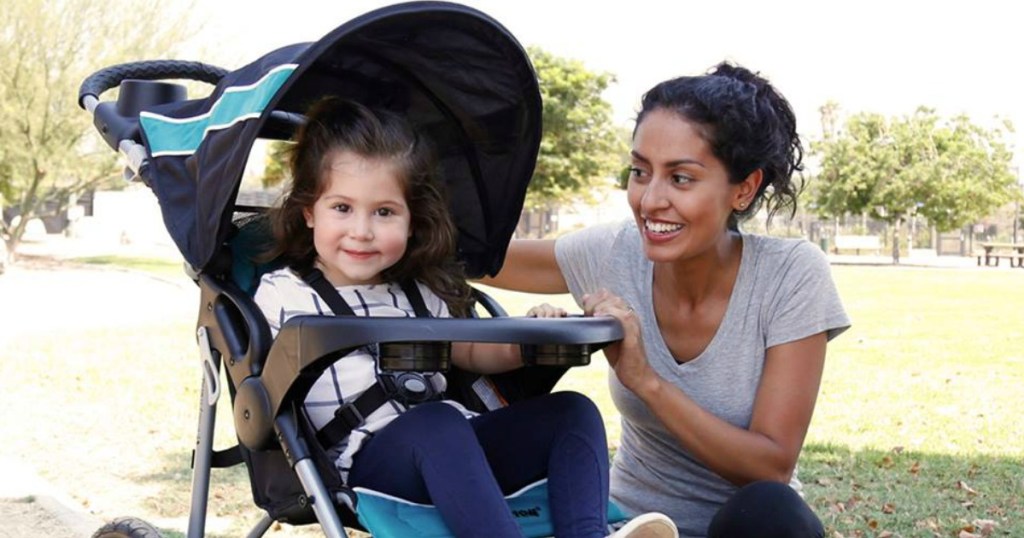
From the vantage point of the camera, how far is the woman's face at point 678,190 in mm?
2680

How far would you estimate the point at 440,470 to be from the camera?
2186 millimetres

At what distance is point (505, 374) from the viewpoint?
277 cm

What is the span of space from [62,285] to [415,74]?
19596 mm

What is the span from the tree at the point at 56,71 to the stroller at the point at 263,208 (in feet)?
75.8

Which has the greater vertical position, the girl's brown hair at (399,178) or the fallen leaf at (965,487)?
the girl's brown hair at (399,178)

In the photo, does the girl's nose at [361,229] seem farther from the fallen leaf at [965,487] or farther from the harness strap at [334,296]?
the fallen leaf at [965,487]

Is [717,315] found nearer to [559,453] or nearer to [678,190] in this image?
[678,190]

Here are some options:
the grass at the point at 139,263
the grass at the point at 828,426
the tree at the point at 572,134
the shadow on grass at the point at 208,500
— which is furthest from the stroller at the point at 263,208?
the tree at the point at 572,134

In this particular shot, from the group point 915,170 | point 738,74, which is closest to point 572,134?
point 915,170

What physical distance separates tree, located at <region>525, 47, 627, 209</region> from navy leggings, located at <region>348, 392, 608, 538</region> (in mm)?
43920

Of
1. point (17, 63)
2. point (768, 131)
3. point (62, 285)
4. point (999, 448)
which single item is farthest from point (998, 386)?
point (17, 63)

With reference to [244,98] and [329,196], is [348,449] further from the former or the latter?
[244,98]

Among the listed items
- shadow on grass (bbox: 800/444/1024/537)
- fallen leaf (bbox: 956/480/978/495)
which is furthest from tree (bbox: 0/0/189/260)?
fallen leaf (bbox: 956/480/978/495)

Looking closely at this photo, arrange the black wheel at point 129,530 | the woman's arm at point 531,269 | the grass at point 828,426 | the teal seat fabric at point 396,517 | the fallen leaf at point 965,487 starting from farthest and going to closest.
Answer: the fallen leaf at point 965,487 < the grass at point 828,426 < the woman's arm at point 531,269 < the black wheel at point 129,530 < the teal seat fabric at point 396,517
